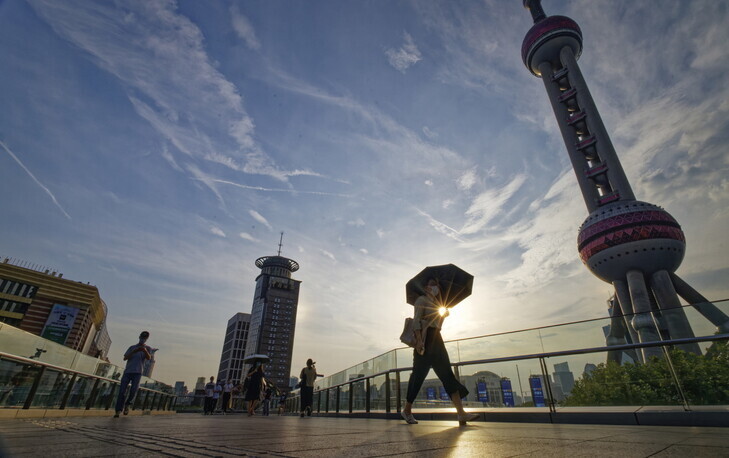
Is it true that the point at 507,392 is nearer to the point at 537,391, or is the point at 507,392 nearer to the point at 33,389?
the point at 537,391

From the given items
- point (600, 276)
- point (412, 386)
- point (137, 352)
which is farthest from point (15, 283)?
point (600, 276)

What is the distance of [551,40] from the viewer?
4400 centimetres

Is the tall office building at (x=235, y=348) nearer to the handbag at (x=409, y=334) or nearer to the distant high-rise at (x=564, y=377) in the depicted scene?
the distant high-rise at (x=564, y=377)

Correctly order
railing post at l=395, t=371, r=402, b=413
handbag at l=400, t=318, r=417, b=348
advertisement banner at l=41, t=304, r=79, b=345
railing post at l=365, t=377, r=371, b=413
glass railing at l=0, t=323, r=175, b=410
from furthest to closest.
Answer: advertisement banner at l=41, t=304, r=79, b=345 < railing post at l=365, t=377, r=371, b=413 < railing post at l=395, t=371, r=402, b=413 < glass railing at l=0, t=323, r=175, b=410 < handbag at l=400, t=318, r=417, b=348

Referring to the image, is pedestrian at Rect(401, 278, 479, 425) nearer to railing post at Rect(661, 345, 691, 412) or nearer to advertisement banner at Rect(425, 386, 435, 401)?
advertisement banner at Rect(425, 386, 435, 401)

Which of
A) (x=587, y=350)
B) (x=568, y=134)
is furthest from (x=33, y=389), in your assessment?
(x=568, y=134)

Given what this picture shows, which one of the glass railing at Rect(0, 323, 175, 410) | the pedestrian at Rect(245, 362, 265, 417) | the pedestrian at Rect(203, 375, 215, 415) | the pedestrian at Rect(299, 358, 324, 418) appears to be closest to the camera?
the glass railing at Rect(0, 323, 175, 410)

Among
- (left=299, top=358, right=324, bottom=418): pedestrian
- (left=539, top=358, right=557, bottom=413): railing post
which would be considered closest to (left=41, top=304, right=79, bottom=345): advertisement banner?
(left=299, top=358, right=324, bottom=418): pedestrian

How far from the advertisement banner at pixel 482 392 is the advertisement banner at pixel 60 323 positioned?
49.6m

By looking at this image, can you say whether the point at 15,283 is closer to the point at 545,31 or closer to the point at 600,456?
the point at 600,456

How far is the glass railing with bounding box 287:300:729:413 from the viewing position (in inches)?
197

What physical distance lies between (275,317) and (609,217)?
109 meters

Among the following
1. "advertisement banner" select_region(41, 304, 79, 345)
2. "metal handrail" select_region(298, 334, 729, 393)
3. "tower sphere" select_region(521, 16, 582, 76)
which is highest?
"tower sphere" select_region(521, 16, 582, 76)

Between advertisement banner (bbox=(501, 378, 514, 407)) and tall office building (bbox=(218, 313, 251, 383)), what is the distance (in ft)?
399
